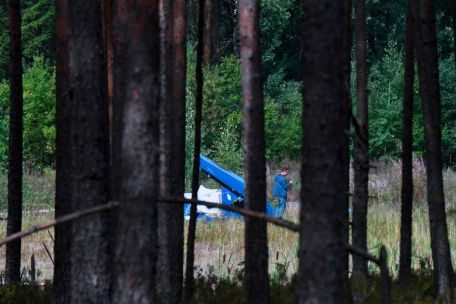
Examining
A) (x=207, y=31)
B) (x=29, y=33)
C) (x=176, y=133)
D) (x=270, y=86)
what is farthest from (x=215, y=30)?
(x=176, y=133)

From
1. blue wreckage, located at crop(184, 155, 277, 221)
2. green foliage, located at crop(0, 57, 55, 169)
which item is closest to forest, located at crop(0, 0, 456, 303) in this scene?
blue wreckage, located at crop(184, 155, 277, 221)

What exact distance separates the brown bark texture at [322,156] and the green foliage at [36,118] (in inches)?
1149

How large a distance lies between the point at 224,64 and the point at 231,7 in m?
5.13

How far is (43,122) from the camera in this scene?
32625 millimetres

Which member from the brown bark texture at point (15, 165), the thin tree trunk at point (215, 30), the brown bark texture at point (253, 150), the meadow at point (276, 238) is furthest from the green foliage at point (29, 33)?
the brown bark texture at point (253, 150)

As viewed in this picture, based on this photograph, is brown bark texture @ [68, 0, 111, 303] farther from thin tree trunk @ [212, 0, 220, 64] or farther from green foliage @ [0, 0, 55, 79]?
thin tree trunk @ [212, 0, 220, 64]

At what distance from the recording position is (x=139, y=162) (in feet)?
12.2

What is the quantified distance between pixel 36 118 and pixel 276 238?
20.2 metres

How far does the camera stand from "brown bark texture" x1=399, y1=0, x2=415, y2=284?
859cm

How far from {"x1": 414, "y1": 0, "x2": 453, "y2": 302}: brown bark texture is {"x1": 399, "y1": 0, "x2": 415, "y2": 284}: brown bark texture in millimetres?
670

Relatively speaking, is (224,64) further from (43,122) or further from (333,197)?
(333,197)

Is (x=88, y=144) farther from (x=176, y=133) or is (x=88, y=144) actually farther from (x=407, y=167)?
(x=407, y=167)

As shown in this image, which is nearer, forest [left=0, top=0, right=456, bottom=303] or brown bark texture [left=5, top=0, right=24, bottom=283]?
forest [left=0, top=0, right=456, bottom=303]

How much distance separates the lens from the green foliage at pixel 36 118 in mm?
32219
